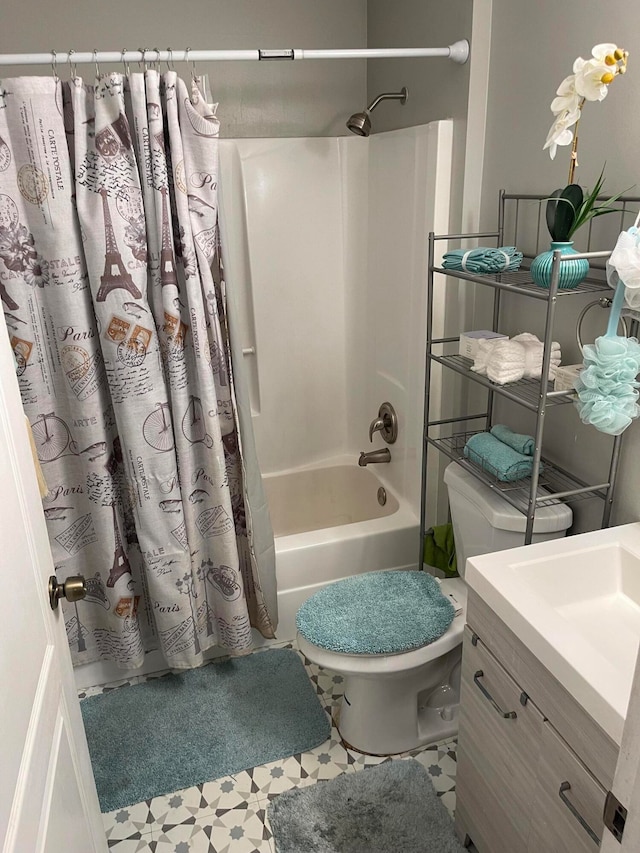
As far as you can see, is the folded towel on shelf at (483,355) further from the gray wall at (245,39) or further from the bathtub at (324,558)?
the gray wall at (245,39)

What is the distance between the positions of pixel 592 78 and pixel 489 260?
483 mm

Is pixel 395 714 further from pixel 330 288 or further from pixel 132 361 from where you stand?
pixel 330 288

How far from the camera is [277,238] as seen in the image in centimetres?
278

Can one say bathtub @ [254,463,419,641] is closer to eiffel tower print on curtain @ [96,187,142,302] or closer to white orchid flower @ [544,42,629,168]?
eiffel tower print on curtain @ [96,187,142,302]

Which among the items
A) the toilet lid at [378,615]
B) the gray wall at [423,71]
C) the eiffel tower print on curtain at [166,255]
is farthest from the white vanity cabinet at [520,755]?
the gray wall at [423,71]

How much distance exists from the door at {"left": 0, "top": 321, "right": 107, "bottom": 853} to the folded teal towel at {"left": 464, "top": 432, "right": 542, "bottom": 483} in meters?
1.13

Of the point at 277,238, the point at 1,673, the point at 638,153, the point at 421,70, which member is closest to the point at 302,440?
the point at 277,238

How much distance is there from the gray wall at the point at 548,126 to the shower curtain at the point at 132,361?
0.84 m

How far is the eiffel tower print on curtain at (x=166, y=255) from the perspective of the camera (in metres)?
1.81

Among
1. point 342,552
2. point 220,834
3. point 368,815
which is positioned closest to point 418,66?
point 342,552

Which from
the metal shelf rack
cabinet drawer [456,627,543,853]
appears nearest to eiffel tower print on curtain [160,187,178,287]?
the metal shelf rack

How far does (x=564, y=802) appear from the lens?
1.24 m

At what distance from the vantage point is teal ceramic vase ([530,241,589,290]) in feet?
4.97

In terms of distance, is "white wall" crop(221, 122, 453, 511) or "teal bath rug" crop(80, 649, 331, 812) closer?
"teal bath rug" crop(80, 649, 331, 812)
